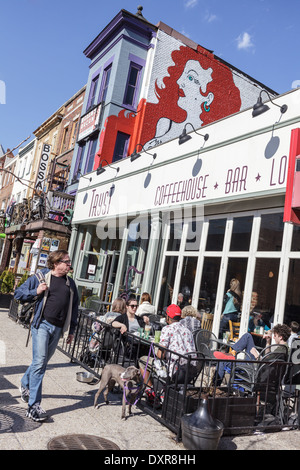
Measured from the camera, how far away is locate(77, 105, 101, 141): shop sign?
55.2 feet

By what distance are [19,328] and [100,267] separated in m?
6.19

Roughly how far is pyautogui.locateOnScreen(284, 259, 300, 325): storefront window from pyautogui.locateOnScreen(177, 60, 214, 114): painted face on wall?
36.6ft

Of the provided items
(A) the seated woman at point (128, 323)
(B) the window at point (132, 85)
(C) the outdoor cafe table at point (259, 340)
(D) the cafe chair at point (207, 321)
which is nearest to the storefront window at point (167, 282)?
(D) the cafe chair at point (207, 321)

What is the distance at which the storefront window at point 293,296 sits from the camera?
6887 mm

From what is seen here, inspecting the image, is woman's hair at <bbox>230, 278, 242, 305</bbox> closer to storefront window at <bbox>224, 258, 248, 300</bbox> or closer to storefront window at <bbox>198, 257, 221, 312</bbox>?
storefront window at <bbox>224, 258, 248, 300</bbox>

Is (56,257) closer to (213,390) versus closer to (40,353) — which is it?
(40,353)

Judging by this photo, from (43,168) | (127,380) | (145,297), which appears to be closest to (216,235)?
(145,297)

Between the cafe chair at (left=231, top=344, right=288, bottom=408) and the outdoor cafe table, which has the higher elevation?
the outdoor cafe table

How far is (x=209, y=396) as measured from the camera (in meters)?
5.02

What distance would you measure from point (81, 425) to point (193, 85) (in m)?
15.2

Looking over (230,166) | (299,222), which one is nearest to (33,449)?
(299,222)

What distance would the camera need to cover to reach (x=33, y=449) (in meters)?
3.55

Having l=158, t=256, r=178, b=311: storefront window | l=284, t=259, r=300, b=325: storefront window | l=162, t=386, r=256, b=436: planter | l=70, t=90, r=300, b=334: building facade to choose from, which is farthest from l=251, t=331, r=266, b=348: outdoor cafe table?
l=158, t=256, r=178, b=311: storefront window

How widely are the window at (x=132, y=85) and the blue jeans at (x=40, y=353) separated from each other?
13560 millimetres
